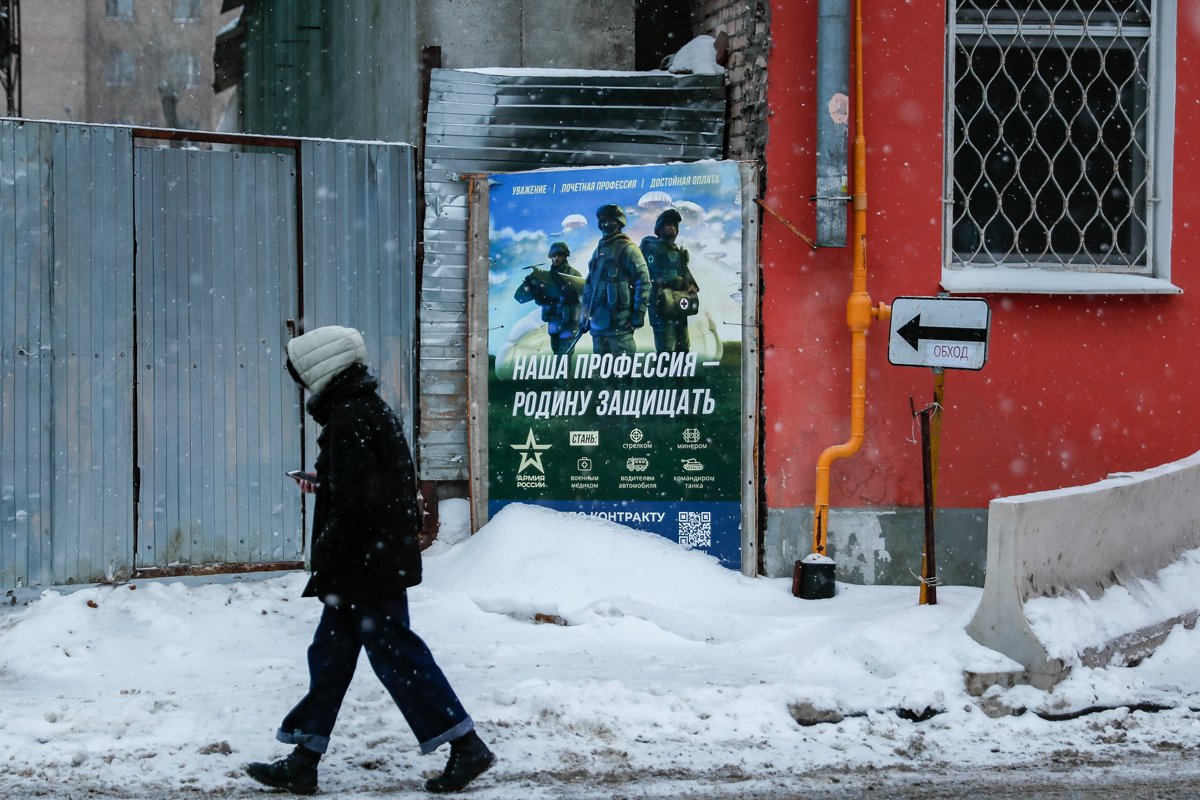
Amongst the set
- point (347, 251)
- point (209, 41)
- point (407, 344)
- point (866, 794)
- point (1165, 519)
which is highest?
point (209, 41)

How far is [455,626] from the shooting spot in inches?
294

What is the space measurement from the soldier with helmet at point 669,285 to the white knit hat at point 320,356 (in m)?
3.74

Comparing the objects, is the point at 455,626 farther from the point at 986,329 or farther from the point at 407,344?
the point at 986,329

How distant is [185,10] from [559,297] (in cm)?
3248

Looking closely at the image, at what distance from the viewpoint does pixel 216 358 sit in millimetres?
8070

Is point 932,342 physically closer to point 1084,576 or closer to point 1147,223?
point 1084,576

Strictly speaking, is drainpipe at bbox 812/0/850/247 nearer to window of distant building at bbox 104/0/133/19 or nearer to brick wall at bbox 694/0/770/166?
brick wall at bbox 694/0/770/166

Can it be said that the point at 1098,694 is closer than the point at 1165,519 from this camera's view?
Yes

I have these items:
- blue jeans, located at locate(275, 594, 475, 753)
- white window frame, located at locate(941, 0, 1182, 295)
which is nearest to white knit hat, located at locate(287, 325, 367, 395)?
blue jeans, located at locate(275, 594, 475, 753)

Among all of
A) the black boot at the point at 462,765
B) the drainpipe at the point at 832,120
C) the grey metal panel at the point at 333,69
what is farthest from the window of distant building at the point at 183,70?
the black boot at the point at 462,765

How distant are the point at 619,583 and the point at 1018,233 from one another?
367 centimetres

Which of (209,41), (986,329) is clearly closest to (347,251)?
(986,329)

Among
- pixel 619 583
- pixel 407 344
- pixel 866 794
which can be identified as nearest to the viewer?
pixel 866 794

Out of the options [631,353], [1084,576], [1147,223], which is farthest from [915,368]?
[1084,576]
